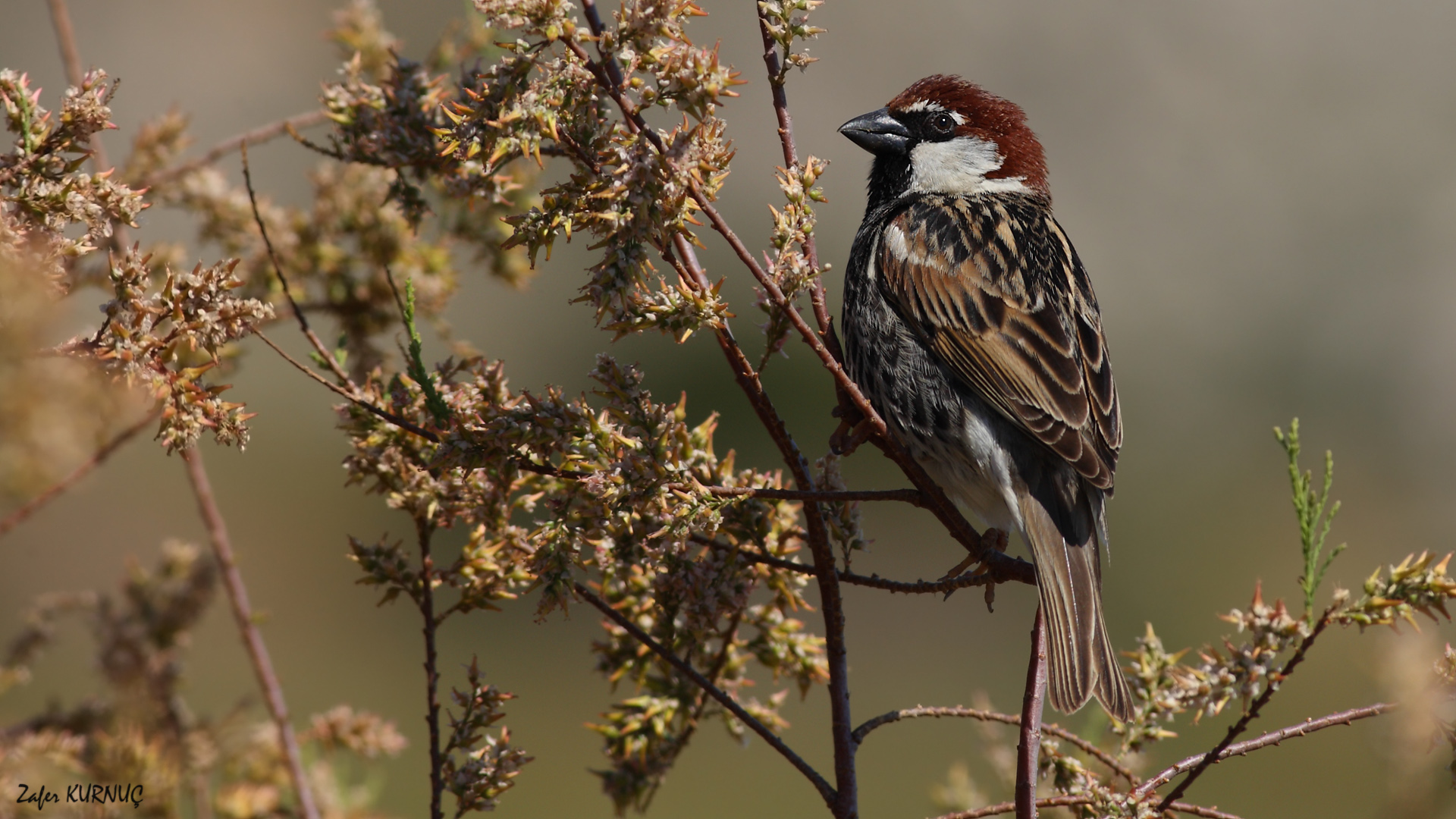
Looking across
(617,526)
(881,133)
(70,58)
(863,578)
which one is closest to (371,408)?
(617,526)

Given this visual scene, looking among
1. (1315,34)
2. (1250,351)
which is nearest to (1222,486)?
(1250,351)

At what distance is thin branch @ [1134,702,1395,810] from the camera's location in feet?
3.76

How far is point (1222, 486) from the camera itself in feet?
29.9

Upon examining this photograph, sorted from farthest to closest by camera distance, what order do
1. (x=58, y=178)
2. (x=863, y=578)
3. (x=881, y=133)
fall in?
1. (x=881, y=133)
2. (x=863, y=578)
3. (x=58, y=178)

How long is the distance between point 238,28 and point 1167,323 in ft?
28.8

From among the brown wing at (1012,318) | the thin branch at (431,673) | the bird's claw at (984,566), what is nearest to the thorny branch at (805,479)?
the bird's claw at (984,566)

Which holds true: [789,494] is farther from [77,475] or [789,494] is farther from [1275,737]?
[77,475]

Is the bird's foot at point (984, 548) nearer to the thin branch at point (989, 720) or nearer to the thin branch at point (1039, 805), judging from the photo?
the thin branch at point (989, 720)

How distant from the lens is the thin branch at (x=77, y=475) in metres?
1.12

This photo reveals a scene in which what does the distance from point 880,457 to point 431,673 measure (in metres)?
6.11

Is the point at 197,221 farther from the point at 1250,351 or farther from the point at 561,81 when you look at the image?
the point at 1250,351

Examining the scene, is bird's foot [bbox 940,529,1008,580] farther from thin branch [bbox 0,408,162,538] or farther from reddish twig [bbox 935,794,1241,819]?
thin branch [bbox 0,408,162,538]

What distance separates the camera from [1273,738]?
48.8 inches

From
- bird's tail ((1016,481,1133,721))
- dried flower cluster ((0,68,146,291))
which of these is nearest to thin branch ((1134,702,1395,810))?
bird's tail ((1016,481,1133,721))
